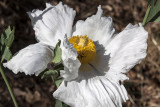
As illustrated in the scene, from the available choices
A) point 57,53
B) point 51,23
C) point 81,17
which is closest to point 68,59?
point 57,53

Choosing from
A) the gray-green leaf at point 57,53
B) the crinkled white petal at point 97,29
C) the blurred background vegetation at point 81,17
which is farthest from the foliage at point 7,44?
the blurred background vegetation at point 81,17

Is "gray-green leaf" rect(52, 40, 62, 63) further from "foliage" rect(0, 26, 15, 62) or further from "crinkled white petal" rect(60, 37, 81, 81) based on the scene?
"foliage" rect(0, 26, 15, 62)

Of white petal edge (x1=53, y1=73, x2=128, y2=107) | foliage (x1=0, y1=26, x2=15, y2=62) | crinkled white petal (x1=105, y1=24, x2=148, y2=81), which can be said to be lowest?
white petal edge (x1=53, y1=73, x2=128, y2=107)

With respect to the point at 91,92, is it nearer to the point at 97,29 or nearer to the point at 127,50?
the point at 127,50

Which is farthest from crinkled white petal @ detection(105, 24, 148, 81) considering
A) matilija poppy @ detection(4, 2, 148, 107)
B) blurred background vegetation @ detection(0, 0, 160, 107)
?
blurred background vegetation @ detection(0, 0, 160, 107)

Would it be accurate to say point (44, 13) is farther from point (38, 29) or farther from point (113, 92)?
point (113, 92)

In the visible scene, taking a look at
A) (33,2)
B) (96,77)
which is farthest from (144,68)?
(96,77)

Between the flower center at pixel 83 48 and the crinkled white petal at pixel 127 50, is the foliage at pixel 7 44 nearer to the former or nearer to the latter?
the flower center at pixel 83 48

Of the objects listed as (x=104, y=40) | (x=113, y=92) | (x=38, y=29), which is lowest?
(x=113, y=92)
